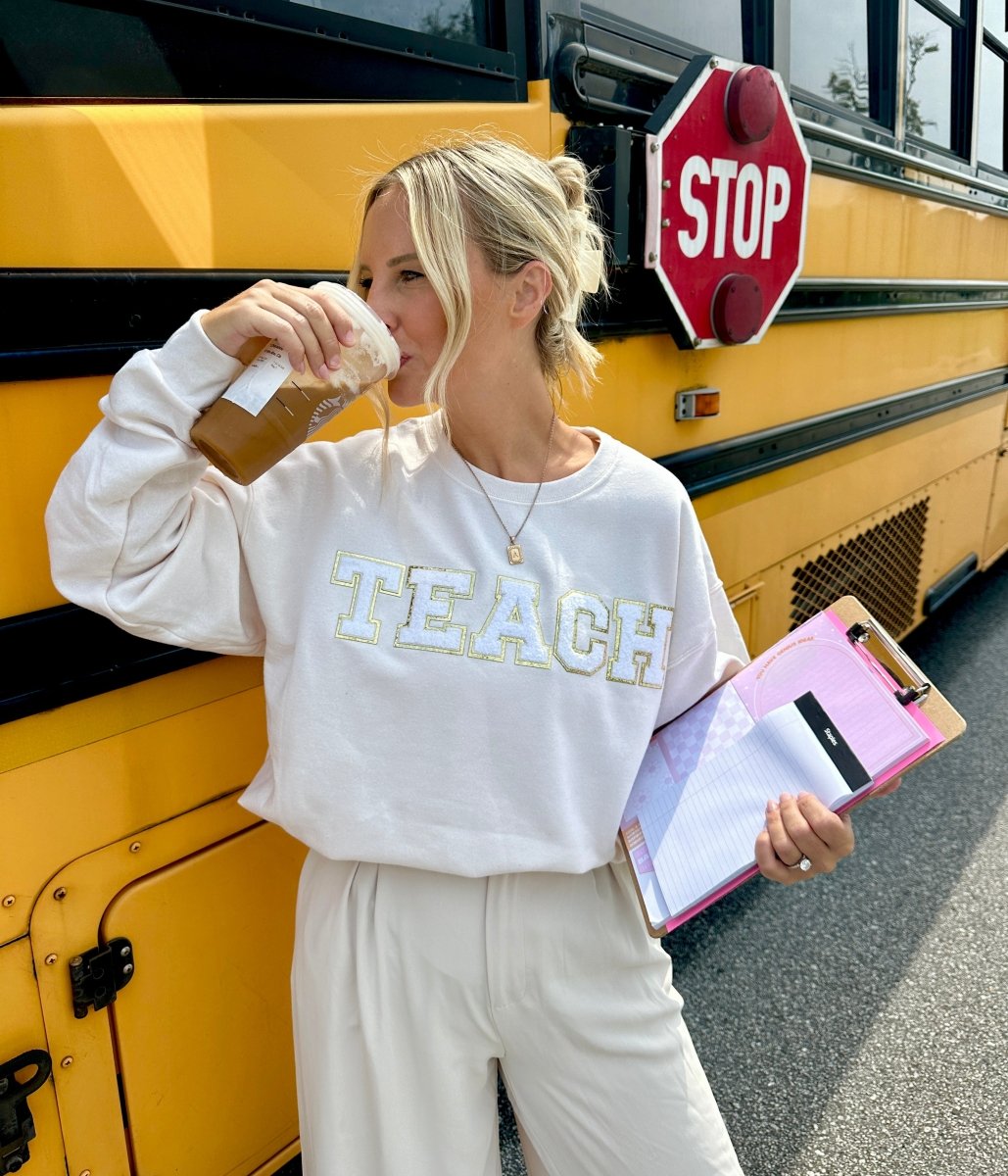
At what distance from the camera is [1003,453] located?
4.22m

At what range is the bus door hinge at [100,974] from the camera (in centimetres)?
113

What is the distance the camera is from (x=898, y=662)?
3.78 feet

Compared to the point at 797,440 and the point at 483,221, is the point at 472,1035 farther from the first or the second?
the point at 797,440

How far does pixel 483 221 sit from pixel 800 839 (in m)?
0.72

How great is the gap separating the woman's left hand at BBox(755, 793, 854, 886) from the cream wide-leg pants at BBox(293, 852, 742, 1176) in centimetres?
22

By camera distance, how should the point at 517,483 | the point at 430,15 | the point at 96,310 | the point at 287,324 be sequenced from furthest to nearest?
the point at 430,15
the point at 517,483
the point at 96,310
the point at 287,324

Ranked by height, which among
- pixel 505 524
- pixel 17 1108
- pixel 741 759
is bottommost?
pixel 17 1108

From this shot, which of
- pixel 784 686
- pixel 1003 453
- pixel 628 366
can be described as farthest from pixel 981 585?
pixel 784 686

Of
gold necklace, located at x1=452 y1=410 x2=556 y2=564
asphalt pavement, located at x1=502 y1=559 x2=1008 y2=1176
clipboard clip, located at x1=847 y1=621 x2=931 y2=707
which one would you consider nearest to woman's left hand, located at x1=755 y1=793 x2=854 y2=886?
clipboard clip, located at x1=847 y1=621 x2=931 y2=707

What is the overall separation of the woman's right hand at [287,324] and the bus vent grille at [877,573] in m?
1.87

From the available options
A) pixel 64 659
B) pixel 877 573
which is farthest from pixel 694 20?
pixel 877 573

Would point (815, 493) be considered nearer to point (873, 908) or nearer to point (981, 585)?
point (873, 908)

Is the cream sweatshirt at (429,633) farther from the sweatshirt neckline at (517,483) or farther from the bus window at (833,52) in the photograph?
the bus window at (833,52)

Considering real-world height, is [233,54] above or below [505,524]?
above
